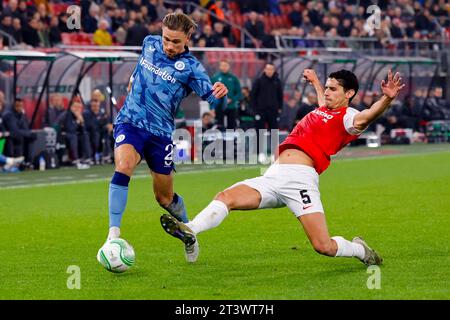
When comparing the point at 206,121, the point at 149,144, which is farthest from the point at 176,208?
the point at 206,121

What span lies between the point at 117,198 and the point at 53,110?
52.5 ft

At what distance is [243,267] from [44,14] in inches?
770

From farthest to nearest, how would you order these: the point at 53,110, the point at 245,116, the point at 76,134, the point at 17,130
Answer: the point at 245,116, the point at 53,110, the point at 76,134, the point at 17,130

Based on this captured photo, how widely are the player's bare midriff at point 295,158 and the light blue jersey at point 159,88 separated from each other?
1099mm

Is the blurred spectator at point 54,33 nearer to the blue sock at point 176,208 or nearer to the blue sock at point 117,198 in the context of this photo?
the blue sock at point 176,208

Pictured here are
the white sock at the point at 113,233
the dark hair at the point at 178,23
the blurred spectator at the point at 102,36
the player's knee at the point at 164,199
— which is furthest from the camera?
the blurred spectator at the point at 102,36

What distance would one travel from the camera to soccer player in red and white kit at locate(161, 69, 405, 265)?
11258 mm

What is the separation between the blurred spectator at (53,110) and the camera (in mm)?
27250

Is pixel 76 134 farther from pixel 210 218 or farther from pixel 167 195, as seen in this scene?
pixel 210 218

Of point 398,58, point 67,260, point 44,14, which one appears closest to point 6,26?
point 44,14

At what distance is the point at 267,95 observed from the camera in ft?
99.6

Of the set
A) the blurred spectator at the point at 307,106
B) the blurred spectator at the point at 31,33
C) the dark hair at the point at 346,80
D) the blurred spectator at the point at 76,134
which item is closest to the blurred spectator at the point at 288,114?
the blurred spectator at the point at 307,106

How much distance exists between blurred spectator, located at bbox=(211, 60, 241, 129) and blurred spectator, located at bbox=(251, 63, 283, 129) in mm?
511
